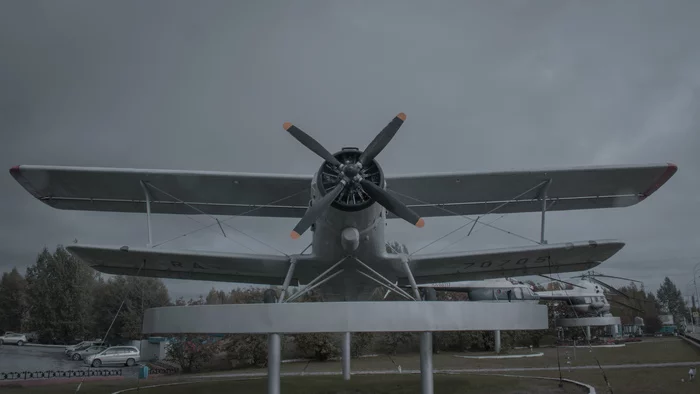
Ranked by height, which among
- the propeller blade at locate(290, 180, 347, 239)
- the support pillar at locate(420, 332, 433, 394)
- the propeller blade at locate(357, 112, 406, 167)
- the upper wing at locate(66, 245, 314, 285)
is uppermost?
the propeller blade at locate(357, 112, 406, 167)

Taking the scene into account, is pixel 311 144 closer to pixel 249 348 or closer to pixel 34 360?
pixel 249 348

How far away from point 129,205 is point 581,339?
157 feet

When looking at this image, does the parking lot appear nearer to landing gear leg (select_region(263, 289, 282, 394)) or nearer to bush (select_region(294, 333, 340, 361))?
bush (select_region(294, 333, 340, 361))

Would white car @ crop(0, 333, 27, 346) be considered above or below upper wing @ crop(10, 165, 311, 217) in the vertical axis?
below

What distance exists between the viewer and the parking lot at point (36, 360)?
31.2m

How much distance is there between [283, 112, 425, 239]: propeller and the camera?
1080 cm

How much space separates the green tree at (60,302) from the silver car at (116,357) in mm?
12813

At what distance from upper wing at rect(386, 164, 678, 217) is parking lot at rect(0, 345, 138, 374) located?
24.5 m

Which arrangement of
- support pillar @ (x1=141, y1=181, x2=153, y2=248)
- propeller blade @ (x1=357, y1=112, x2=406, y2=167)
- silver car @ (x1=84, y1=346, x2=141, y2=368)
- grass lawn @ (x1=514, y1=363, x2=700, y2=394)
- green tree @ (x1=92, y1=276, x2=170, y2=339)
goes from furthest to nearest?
green tree @ (x1=92, y1=276, x2=170, y2=339) < silver car @ (x1=84, y1=346, x2=141, y2=368) < grass lawn @ (x1=514, y1=363, x2=700, y2=394) < support pillar @ (x1=141, y1=181, x2=153, y2=248) < propeller blade @ (x1=357, y1=112, x2=406, y2=167)

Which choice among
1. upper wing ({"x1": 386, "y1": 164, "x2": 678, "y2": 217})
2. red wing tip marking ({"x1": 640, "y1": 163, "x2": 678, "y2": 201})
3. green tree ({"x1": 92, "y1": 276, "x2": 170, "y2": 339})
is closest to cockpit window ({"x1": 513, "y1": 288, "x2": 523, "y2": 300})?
upper wing ({"x1": 386, "y1": 164, "x2": 678, "y2": 217})

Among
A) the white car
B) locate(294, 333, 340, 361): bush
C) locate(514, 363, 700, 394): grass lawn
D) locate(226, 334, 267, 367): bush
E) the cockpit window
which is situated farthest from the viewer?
the white car

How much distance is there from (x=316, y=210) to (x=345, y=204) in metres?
0.78

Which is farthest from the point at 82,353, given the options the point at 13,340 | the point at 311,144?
the point at 311,144

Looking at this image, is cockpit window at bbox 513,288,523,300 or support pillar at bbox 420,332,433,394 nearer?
support pillar at bbox 420,332,433,394
